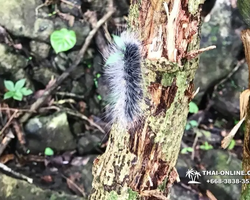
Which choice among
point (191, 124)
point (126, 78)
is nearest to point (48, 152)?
point (191, 124)

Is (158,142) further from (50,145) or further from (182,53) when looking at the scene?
(50,145)

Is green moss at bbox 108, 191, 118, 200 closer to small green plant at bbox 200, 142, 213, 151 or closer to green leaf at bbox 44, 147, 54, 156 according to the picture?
green leaf at bbox 44, 147, 54, 156

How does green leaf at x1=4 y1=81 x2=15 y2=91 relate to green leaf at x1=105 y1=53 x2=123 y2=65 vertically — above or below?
below

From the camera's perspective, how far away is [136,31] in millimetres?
1427

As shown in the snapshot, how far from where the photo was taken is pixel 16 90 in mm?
2840

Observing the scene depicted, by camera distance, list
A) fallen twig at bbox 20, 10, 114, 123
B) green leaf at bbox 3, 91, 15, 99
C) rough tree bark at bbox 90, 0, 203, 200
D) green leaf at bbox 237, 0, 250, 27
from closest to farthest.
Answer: rough tree bark at bbox 90, 0, 203, 200 < green leaf at bbox 237, 0, 250, 27 < green leaf at bbox 3, 91, 15, 99 < fallen twig at bbox 20, 10, 114, 123

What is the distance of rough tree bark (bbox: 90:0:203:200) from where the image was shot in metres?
1.32

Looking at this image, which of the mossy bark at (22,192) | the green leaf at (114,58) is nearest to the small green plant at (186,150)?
the mossy bark at (22,192)

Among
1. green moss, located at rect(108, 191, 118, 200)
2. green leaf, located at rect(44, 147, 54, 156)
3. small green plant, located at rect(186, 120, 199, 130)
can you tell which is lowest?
green leaf, located at rect(44, 147, 54, 156)

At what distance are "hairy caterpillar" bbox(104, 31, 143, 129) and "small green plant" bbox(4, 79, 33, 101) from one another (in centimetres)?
141

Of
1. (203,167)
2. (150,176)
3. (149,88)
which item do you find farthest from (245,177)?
(203,167)

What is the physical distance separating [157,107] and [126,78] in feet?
0.65

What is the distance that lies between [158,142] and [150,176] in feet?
0.50

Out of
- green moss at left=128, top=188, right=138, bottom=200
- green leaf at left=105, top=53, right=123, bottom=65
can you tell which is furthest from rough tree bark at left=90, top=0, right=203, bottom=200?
green leaf at left=105, top=53, right=123, bottom=65
